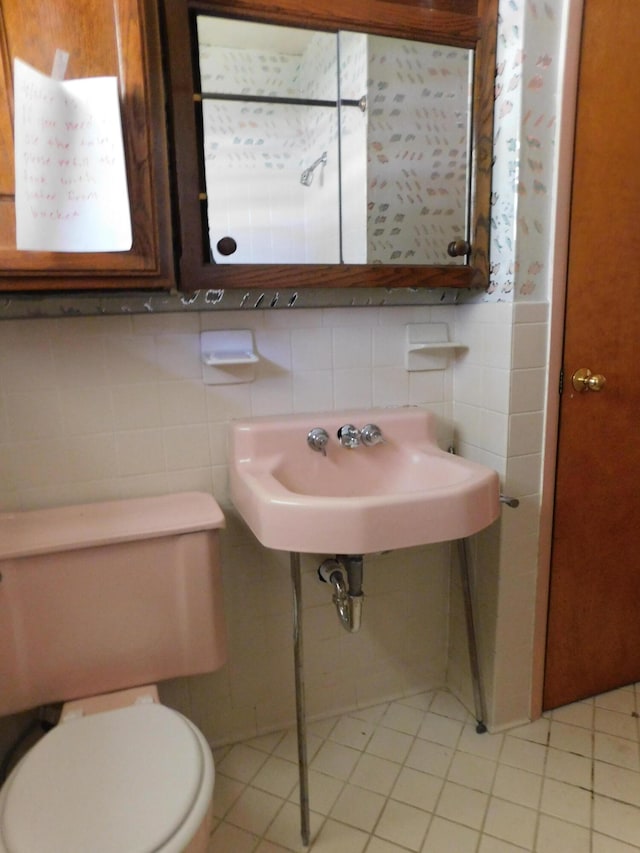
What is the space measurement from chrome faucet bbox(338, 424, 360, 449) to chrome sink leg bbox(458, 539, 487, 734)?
43 cm

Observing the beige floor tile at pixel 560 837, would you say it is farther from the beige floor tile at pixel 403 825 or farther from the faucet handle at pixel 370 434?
the faucet handle at pixel 370 434

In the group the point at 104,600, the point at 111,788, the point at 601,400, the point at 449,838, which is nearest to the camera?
the point at 111,788

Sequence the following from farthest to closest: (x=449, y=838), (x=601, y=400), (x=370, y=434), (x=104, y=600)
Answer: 1. (x=601, y=400)
2. (x=370, y=434)
3. (x=449, y=838)
4. (x=104, y=600)

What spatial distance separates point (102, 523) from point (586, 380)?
1.17 m

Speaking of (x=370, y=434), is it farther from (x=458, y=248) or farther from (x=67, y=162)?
(x=67, y=162)

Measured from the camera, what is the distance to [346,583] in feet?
4.18

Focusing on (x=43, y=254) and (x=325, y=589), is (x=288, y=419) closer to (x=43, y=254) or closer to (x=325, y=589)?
(x=325, y=589)

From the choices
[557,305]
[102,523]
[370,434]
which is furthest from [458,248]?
[102,523]

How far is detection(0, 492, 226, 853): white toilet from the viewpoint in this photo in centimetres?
81

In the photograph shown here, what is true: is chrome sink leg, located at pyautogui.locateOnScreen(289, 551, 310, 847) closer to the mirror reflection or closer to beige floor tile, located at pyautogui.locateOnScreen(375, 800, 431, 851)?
beige floor tile, located at pyautogui.locateOnScreen(375, 800, 431, 851)

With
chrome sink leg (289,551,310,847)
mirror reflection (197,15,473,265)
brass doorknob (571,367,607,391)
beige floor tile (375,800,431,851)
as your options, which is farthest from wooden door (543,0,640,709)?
chrome sink leg (289,551,310,847)

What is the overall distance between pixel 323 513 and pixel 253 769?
2.78ft

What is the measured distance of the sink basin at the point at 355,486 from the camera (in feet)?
3.05

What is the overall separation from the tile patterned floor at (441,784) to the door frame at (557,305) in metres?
0.17
